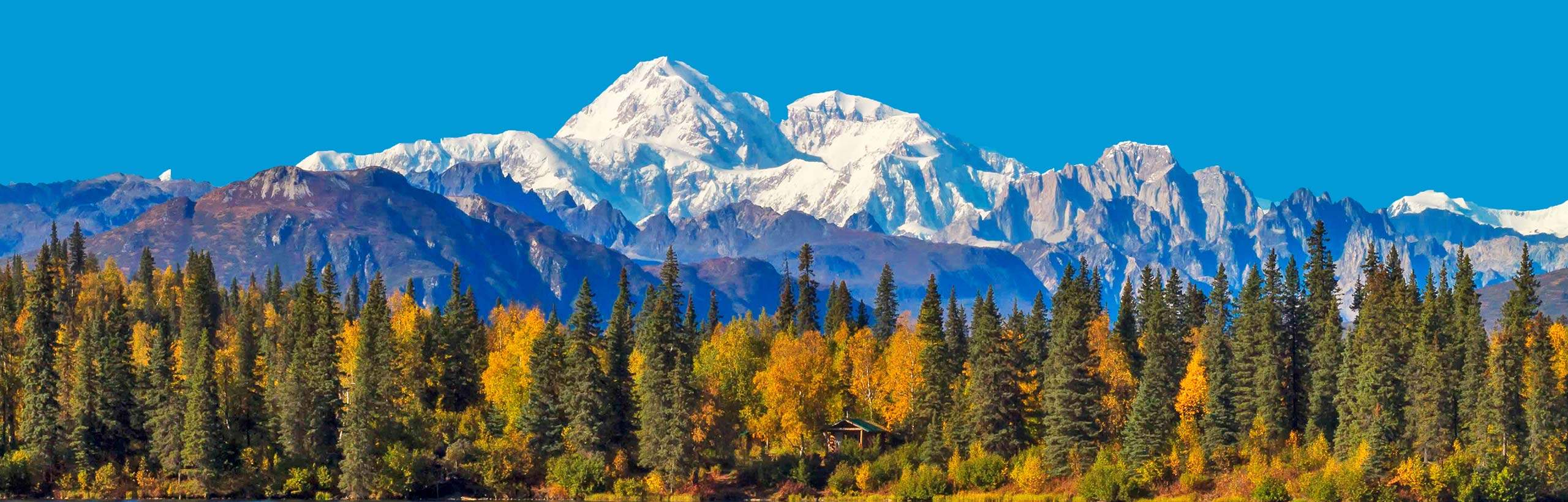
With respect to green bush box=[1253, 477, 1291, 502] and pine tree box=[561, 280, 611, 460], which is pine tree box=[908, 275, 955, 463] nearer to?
green bush box=[1253, 477, 1291, 502]

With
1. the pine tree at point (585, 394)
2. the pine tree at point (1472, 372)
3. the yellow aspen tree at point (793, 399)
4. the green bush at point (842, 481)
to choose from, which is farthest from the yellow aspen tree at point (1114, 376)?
the pine tree at point (585, 394)

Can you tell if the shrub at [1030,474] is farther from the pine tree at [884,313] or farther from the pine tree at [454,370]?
the pine tree at [884,313]

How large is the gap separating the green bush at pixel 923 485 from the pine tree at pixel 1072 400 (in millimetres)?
7574

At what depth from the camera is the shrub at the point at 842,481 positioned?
434ft

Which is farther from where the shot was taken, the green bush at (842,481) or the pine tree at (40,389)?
the green bush at (842,481)

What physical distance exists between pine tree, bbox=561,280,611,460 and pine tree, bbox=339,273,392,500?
12451mm

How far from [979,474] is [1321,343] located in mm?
27063

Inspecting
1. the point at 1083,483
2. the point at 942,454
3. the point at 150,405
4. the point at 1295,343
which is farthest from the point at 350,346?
the point at 1295,343

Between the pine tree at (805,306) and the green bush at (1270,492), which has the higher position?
the pine tree at (805,306)

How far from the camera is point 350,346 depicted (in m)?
148

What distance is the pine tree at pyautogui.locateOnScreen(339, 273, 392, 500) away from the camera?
12838 centimetres

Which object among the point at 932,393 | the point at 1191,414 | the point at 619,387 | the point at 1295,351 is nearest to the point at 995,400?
the point at 932,393

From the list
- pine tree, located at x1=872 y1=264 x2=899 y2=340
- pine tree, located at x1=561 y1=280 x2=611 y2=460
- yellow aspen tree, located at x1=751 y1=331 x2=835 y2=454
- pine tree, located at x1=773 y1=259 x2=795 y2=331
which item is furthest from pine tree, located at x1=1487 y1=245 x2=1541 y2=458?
pine tree, located at x1=872 y1=264 x2=899 y2=340

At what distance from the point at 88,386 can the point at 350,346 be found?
20882 mm
